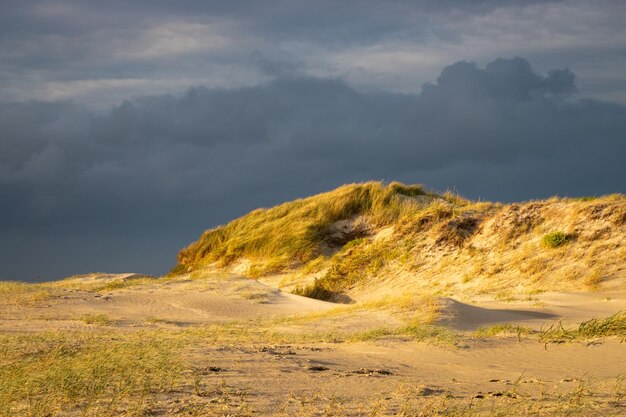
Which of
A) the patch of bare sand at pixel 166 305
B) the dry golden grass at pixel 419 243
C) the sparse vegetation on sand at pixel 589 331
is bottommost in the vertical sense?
the patch of bare sand at pixel 166 305

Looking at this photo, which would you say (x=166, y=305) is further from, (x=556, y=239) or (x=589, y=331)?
(x=589, y=331)

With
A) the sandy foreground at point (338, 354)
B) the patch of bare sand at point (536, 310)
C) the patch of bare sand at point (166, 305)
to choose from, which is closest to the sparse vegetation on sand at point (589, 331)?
the sandy foreground at point (338, 354)

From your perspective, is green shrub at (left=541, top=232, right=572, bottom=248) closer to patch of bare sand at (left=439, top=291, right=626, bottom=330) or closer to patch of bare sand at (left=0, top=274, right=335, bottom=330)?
patch of bare sand at (left=439, top=291, right=626, bottom=330)

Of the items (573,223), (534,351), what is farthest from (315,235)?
(534,351)

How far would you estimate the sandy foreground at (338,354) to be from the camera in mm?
6371

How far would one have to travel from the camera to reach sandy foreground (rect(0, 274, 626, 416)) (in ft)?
20.9

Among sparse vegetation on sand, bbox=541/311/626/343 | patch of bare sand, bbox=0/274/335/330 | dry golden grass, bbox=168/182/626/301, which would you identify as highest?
dry golden grass, bbox=168/182/626/301

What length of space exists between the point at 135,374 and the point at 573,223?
1398 centimetres

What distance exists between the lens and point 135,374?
709 centimetres

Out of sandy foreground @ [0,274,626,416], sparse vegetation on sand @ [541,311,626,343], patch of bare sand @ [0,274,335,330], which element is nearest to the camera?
sandy foreground @ [0,274,626,416]

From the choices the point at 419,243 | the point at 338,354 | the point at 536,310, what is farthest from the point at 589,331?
the point at 419,243

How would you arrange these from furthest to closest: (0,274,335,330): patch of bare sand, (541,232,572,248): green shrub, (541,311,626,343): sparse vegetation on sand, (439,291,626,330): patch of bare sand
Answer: (541,232,572,248): green shrub, (0,274,335,330): patch of bare sand, (439,291,626,330): patch of bare sand, (541,311,626,343): sparse vegetation on sand

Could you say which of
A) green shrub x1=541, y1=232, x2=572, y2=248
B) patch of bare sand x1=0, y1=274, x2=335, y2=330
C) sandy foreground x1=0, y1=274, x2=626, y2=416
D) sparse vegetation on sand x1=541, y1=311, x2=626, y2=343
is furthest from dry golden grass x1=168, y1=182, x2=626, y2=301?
sparse vegetation on sand x1=541, y1=311, x2=626, y2=343

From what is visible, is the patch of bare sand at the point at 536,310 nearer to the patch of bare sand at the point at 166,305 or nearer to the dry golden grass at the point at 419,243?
the dry golden grass at the point at 419,243
